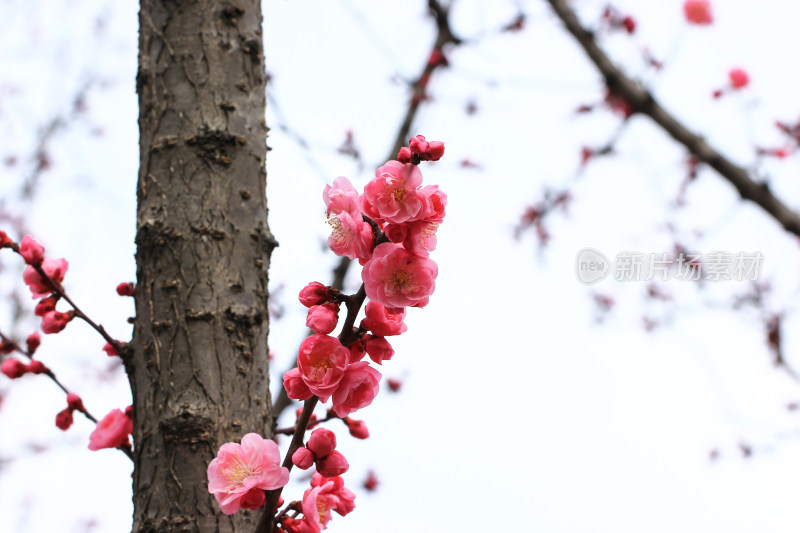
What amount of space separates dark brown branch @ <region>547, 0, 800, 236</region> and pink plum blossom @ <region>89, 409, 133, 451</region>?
1.65 meters

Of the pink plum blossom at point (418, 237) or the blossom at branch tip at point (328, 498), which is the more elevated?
the pink plum blossom at point (418, 237)

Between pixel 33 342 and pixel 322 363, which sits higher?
pixel 33 342

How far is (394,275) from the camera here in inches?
30.1

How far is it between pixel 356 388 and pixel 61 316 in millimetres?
697

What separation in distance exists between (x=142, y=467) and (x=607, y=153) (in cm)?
250

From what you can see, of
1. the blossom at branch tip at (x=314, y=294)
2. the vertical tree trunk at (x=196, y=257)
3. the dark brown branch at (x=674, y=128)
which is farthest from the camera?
the dark brown branch at (x=674, y=128)

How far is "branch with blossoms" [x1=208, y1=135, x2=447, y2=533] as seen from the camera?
2.52ft

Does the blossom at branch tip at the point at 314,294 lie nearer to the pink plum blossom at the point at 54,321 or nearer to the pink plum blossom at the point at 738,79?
the pink plum blossom at the point at 54,321

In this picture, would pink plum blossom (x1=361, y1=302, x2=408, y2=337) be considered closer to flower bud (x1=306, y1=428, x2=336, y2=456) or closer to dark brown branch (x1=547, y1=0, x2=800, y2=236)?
flower bud (x1=306, y1=428, x2=336, y2=456)

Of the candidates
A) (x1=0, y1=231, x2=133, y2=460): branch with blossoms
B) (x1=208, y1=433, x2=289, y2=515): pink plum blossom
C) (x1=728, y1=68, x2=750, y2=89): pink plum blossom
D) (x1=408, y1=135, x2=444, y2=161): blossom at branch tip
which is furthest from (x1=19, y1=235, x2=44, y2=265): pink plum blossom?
(x1=728, y1=68, x2=750, y2=89): pink plum blossom

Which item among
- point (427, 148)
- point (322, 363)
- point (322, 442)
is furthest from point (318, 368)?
point (427, 148)

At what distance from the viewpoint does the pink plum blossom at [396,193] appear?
0.76 meters

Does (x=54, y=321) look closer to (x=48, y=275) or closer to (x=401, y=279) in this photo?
(x=48, y=275)

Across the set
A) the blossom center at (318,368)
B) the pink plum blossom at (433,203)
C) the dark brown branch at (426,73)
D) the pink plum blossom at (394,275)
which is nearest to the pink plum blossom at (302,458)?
the blossom center at (318,368)
